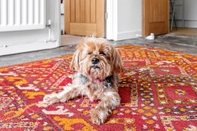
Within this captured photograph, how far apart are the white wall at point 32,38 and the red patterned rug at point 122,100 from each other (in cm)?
63

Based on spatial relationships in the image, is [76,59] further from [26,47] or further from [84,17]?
[84,17]

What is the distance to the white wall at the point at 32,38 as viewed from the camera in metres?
2.80

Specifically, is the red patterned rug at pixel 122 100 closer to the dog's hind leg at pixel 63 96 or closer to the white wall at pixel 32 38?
the dog's hind leg at pixel 63 96

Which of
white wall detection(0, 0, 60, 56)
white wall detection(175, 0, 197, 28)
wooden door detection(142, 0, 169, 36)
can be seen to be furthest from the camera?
white wall detection(175, 0, 197, 28)

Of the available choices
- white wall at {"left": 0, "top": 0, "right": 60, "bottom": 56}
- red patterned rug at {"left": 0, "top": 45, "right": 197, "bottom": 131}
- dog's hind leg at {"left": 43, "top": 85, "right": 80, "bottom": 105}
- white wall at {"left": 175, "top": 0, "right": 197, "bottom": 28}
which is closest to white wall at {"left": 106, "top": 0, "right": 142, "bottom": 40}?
white wall at {"left": 0, "top": 0, "right": 60, "bottom": 56}

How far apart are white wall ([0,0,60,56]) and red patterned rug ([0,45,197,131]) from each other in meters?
0.63

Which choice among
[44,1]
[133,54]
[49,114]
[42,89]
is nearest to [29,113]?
[49,114]

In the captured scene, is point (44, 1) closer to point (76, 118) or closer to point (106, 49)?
point (106, 49)

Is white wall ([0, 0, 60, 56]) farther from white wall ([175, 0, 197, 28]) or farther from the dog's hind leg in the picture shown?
white wall ([175, 0, 197, 28])

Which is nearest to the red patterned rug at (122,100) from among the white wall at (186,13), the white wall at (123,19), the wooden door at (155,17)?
the white wall at (123,19)

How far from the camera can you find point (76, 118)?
1180 mm

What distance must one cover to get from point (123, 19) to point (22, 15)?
67.4 inches

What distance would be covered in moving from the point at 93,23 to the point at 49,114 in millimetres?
3149

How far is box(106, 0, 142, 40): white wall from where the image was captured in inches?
155
